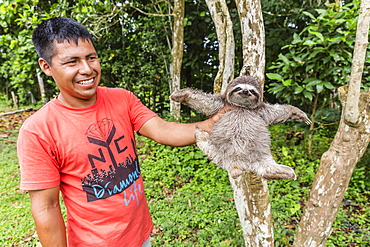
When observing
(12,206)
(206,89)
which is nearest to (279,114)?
(12,206)

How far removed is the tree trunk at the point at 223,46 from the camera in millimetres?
2777

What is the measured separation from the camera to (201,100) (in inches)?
89.3

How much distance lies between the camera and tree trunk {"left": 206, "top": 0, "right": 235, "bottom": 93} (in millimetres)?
2777

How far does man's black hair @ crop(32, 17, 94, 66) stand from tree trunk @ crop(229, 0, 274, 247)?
1.38 meters

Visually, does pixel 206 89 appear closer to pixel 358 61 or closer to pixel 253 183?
pixel 253 183

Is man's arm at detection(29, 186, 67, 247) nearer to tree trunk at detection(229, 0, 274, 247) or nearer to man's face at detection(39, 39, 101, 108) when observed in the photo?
man's face at detection(39, 39, 101, 108)

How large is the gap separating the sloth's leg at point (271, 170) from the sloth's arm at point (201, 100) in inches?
24.2

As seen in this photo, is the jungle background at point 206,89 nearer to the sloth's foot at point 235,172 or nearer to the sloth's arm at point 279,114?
the sloth's arm at point 279,114

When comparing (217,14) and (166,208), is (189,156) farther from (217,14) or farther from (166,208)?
(217,14)

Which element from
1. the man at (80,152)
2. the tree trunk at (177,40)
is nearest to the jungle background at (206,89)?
the tree trunk at (177,40)

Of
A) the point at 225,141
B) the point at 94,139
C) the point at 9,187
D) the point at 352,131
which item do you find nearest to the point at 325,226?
the point at 352,131

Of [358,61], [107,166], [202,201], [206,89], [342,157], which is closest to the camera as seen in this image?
[107,166]

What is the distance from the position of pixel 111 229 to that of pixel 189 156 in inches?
149

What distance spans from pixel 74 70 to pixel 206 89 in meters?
6.33
